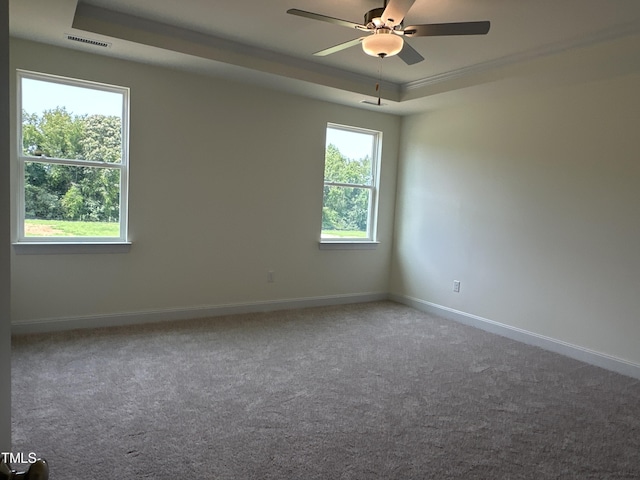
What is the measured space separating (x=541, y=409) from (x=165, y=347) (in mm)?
2867

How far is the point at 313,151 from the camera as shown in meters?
5.23

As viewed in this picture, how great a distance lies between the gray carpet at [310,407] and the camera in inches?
87.0

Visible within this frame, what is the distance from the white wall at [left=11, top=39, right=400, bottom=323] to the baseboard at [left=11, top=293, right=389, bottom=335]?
5 cm

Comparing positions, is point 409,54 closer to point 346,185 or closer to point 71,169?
point 346,185

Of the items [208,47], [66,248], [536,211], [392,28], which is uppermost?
[208,47]

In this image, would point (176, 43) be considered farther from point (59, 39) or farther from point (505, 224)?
point (505, 224)

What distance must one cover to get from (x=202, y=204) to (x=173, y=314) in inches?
45.6

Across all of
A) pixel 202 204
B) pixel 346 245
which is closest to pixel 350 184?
pixel 346 245

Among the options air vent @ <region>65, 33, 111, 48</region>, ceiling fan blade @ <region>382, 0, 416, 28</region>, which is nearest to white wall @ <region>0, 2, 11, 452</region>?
ceiling fan blade @ <region>382, 0, 416, 28</region>

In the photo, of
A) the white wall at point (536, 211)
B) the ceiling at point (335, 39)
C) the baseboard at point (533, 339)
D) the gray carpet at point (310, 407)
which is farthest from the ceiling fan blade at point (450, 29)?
the baseboard at point (533, 339)

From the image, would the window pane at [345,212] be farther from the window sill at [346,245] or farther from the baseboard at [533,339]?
the baseboard at [533,339]

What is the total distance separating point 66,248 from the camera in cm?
394

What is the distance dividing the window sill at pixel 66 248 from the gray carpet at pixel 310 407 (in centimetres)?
73

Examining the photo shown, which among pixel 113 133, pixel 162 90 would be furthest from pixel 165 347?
pixel 162 90
